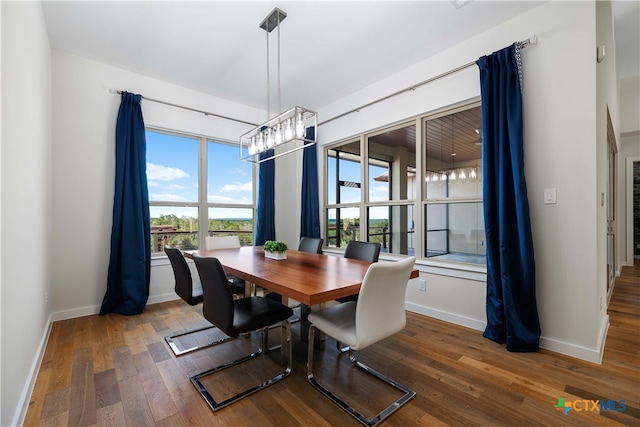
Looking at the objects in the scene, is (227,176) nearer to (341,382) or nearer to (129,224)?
(129,224)

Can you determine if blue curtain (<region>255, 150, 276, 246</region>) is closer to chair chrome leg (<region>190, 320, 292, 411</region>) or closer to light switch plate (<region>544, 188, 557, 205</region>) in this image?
chair chrome leg (<region>190, 320, 292, 411</region>)

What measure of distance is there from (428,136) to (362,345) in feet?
8.53

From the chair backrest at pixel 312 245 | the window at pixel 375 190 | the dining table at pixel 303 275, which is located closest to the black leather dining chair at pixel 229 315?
the dining table at pixel 303 275

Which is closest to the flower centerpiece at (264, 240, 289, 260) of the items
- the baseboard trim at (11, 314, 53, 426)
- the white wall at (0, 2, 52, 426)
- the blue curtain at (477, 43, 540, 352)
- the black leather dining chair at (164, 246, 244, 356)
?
the black leather dining chair at (164, 246, 244, 356)

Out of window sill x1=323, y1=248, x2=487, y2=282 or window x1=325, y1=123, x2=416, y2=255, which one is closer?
window sill x1=323, y1=248, x2=487, y2=282

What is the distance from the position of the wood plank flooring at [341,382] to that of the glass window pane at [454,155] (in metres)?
1.44

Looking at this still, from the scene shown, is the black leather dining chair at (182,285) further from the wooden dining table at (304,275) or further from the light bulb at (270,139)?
the light bulb at (270,139)

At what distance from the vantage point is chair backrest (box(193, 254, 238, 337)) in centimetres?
164

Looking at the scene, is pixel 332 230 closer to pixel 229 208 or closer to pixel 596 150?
pixel 229 208

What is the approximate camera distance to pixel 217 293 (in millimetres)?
1718

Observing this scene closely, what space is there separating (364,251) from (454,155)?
1.53m

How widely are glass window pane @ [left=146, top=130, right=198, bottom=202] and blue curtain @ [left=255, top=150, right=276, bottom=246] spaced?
0.93m

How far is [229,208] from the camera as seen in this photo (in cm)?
437

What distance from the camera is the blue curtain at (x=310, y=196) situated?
14.7 feet
